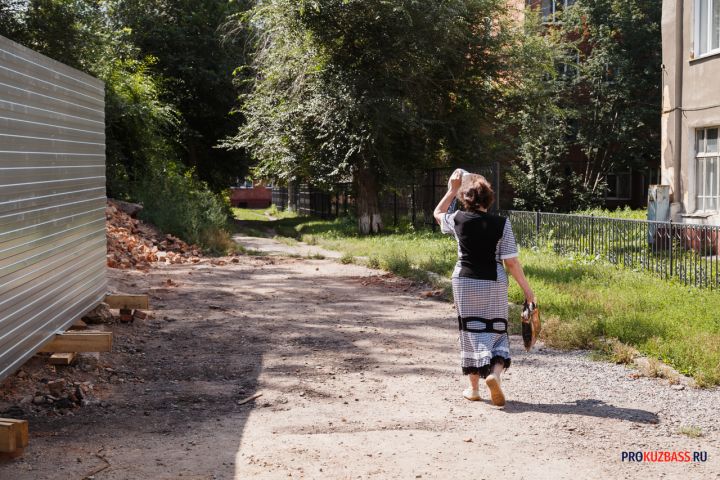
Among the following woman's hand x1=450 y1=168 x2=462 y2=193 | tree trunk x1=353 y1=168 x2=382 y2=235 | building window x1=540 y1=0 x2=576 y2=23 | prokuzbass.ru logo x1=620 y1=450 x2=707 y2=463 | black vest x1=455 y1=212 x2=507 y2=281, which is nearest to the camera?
prokuzbass.ru logo x1=620 y1=450 x2=707 y2=463

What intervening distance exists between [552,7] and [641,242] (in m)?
24.0

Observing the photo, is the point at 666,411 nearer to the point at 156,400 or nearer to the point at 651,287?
the point at 156,400

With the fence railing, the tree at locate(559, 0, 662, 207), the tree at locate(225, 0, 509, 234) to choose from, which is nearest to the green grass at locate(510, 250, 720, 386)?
the fence railing

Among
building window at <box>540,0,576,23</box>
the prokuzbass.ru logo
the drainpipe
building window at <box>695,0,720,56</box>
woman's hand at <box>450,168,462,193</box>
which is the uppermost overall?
building window at <box>540,0,576,23</box>

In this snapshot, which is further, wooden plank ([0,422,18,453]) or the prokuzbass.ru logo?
the prokuzbass.ru logo

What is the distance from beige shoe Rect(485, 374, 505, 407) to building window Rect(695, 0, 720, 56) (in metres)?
13.8

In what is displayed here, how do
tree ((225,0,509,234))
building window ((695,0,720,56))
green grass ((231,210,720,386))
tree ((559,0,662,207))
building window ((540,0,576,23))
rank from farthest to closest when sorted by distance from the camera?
building window ((540,0,576,23))
tree ((559,0,662,207))
tree ((225,0,509,234))
building window ((695,0,720,56))
green grass ((231,210,720,386))

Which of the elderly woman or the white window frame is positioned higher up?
the white window frame

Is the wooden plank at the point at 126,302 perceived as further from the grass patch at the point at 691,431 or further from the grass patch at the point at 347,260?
the grass patch at the point at 347,260

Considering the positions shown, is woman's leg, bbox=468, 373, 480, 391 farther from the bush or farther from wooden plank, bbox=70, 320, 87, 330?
the bush

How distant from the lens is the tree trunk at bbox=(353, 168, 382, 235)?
78.5 feet

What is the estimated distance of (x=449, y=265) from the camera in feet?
46.0

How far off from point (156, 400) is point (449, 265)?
8294 millimetres

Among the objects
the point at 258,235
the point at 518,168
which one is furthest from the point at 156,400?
the point at 518,168
